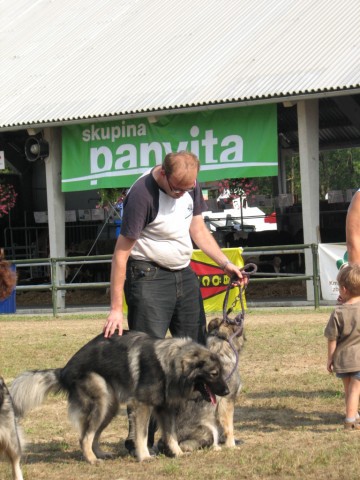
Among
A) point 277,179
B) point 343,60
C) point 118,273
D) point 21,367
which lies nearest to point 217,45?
point 343,60

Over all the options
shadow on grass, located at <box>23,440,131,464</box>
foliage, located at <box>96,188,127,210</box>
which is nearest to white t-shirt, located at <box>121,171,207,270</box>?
shadow on grass, located at <box>23,440,131,464</box>

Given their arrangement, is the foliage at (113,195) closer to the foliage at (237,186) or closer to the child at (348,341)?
the foliage at (237,186)

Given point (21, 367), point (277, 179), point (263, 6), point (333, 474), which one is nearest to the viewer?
point (333, 474)

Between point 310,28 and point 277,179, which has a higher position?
point 310,28

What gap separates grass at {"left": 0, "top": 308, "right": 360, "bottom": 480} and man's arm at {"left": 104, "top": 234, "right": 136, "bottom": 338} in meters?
0.97

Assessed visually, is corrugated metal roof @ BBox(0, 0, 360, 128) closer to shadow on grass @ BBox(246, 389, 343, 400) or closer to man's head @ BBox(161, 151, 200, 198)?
shadow on grass @ BBox(246, 389, 343, 400)

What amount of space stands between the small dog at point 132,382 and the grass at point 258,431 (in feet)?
0.98

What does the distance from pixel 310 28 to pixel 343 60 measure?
2195 millimetres

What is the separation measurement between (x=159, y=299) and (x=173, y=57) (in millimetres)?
16233

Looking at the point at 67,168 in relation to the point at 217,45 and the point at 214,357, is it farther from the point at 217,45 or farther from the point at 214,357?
the point at 214,357

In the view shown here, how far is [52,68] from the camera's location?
24.9 metres

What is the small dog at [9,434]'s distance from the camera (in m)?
6.16

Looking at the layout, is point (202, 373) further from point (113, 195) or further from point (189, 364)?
point (113, 195)

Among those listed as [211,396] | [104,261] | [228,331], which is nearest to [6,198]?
[104,261]
